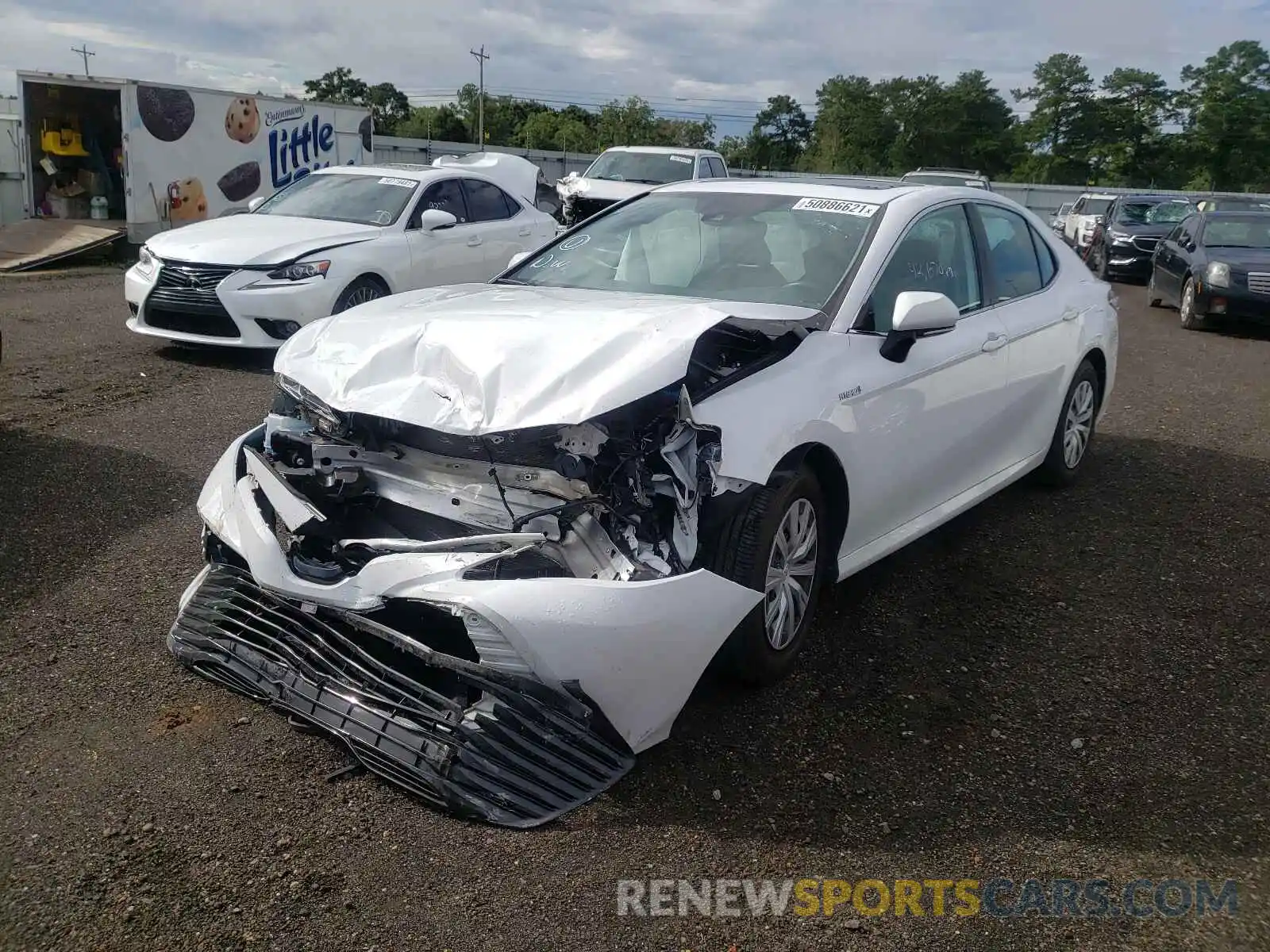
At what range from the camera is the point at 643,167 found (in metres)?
18.3

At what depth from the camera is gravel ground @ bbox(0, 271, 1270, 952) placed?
2.69m

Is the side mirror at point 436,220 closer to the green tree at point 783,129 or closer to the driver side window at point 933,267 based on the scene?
the driver side window at point 933,267

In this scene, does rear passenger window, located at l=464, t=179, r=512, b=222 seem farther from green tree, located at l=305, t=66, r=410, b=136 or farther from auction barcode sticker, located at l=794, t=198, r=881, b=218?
green tree, located at l=305, t=66, r=410, b=136

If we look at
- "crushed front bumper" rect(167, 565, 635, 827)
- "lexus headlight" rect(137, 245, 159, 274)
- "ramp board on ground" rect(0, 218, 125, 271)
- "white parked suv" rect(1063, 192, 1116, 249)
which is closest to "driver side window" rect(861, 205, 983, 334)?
"crushed front bumper" rect(167, 565, 635, 827)

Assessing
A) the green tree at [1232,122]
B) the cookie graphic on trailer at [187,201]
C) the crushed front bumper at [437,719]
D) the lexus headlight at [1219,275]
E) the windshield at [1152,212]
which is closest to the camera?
the crushed front bumper at [437,719]

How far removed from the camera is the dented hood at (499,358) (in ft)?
10.7

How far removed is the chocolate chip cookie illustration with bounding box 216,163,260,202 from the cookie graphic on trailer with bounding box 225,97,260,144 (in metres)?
0.43

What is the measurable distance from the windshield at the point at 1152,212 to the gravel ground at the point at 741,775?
1713 cm

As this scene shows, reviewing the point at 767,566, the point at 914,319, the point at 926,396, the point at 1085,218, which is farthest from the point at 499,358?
the point at 1085,218

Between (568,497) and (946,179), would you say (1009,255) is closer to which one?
(568,497)

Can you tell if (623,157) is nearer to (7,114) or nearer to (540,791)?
(7,114)

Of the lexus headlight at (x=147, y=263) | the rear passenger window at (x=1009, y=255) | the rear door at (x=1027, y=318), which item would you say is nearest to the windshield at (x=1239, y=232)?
the rear door at (x=1027, y=318)

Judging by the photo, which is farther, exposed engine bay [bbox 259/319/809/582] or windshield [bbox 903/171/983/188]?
windshield [bbox 903/171/983/188]

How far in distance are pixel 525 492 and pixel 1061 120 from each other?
2881 inches
